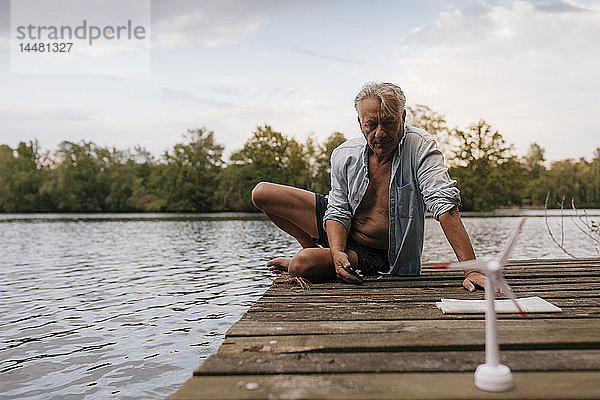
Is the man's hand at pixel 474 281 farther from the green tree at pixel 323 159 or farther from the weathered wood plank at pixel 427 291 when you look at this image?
the green tree at pixel 323 159

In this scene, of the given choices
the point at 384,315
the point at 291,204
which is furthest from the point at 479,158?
the point at 384,315

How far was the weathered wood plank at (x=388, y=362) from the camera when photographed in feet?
6.49

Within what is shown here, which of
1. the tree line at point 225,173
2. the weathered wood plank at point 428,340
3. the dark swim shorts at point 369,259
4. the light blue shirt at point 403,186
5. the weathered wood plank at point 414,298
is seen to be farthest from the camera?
the tree line at point 225,173

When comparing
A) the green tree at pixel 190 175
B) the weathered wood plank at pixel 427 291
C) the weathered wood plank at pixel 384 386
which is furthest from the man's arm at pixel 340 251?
the green tree at pixel 190 175

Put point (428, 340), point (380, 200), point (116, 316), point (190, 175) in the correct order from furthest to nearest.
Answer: point (190, 175) → point (116, 316) → point (380, 200) → point (428, 340)

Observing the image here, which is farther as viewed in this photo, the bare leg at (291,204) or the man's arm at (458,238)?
the bare leg at (291,204)

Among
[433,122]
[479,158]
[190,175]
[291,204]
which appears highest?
[433,122]

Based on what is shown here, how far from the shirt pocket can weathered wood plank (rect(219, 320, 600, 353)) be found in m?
1.78

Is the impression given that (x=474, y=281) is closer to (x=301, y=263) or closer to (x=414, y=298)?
(x=414, y=298)

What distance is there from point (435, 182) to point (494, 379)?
253 centimetres

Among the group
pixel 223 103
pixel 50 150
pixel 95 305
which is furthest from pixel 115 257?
pixel 50 150

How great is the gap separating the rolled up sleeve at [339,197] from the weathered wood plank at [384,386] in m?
2.62

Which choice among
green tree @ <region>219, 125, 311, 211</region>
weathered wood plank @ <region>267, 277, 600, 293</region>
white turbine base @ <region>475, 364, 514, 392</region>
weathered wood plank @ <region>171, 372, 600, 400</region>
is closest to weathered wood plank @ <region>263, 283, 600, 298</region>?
weathered wood plank @ <region>267, 277, 600, 293</region>

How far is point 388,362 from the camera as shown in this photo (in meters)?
2.07
